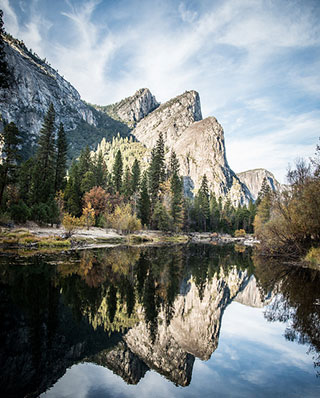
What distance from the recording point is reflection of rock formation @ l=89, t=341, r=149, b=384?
215 inches

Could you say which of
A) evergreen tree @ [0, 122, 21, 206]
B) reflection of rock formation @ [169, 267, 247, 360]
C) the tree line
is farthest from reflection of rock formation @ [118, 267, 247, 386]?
evergreen tree @ [0, 122, 21, 206]

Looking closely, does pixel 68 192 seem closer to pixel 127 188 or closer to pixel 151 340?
pixel 127 188

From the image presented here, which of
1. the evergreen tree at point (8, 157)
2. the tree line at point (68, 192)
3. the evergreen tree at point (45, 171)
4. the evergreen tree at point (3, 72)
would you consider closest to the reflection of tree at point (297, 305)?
the evergreen tree at point (3, 72)

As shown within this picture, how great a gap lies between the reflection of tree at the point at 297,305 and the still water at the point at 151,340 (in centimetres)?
6

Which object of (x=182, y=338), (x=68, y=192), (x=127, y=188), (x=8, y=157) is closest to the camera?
(x=182, y=338)

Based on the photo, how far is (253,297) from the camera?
1275cm

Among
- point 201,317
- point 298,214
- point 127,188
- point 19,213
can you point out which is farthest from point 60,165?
point 201,317

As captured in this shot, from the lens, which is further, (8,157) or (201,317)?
(8,157)

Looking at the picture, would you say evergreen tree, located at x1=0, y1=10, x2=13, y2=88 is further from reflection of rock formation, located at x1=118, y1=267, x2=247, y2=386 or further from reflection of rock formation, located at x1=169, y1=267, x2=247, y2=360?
reflection of rock formation, located at x1=169, y1=267, x2=247, y2=360

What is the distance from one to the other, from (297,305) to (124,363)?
8.95 metres

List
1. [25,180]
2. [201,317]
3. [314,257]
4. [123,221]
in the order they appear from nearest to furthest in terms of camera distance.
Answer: [201,317]
[314,257]
[123,221]
[25,180]

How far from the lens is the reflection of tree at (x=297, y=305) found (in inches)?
305

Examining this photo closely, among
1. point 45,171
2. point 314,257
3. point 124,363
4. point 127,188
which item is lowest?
point 124,363

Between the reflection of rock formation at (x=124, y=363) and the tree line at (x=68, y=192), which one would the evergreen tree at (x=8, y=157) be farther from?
the reflection of rock formation at (x=124, y=363)
